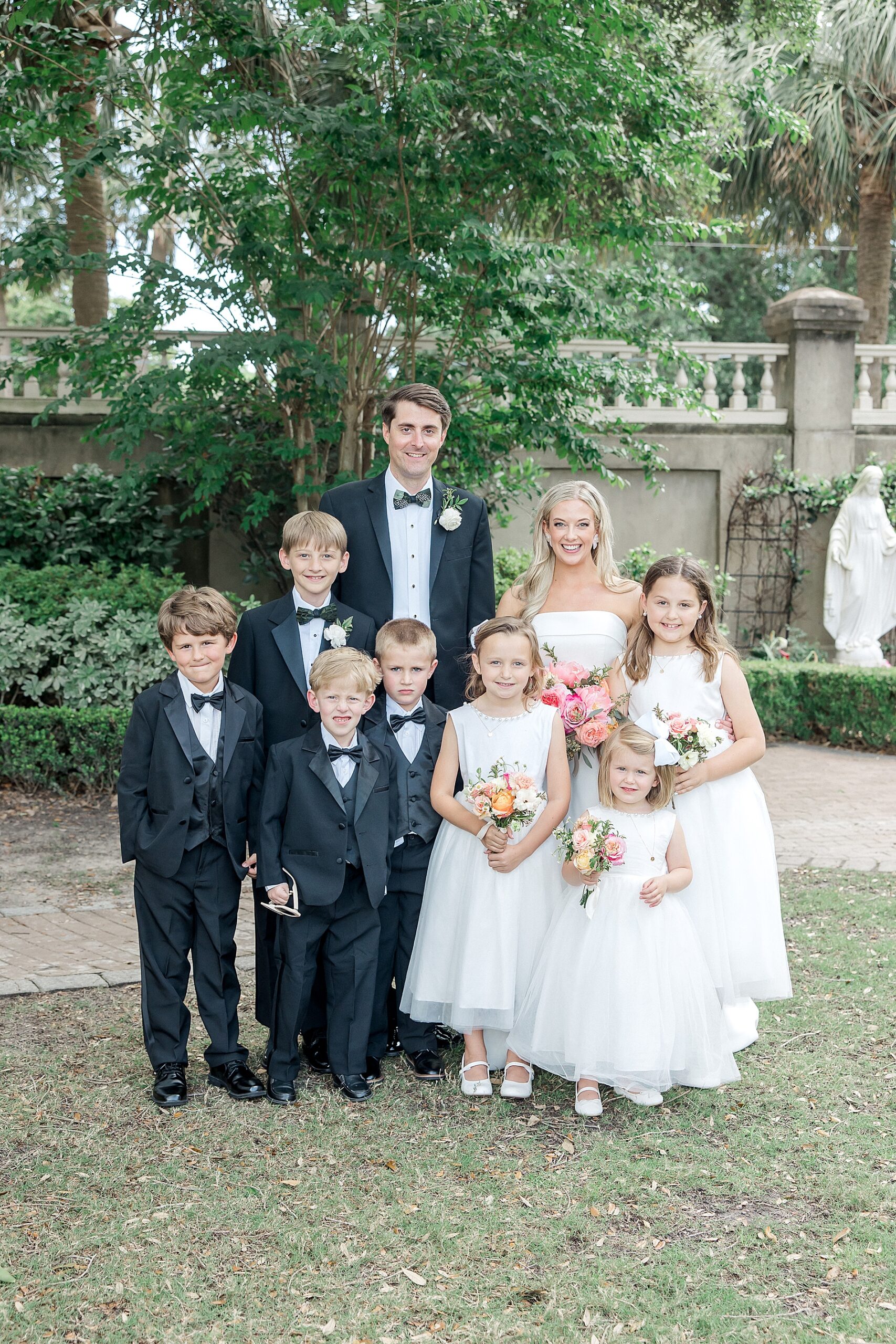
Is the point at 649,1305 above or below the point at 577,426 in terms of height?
below

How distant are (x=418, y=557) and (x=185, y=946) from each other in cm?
161

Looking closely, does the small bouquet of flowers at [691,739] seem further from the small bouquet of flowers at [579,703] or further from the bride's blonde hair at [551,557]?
the bride's blonde hair at [551,557]

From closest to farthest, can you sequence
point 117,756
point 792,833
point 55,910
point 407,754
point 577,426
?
1. point 407,754
2. point 55,910
3. point 792,833
4. point 117,756
5. point 577,426

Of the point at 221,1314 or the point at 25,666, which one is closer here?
the point at 221,1314

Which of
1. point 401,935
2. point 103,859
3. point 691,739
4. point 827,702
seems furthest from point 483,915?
point 827,702

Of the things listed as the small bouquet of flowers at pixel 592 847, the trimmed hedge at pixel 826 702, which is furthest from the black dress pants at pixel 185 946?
the trimmed hedge at pixel 826 702

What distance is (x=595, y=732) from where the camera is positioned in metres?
3.99

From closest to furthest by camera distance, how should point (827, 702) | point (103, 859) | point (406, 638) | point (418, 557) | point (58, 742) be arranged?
point (406, 638) → point (418, 557) → point (103, 859) → point (58, 742) → point (827, 702)

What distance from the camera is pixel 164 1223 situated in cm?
307

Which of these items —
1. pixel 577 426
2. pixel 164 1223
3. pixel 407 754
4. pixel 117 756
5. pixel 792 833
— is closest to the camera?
pixel 164 1223

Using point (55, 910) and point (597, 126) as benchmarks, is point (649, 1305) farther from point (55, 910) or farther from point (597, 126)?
point (597, 126)

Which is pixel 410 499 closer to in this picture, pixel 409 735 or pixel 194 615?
pixel 409 735

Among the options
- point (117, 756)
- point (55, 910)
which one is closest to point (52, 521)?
point (117, 756)

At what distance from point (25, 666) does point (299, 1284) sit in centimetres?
660
